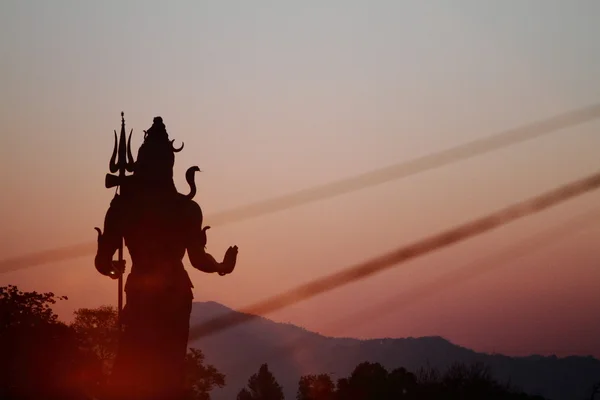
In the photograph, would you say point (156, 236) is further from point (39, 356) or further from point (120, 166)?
point (39, 356)

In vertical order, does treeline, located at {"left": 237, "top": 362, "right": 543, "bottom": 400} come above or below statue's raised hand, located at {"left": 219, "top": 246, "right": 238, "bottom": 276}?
above

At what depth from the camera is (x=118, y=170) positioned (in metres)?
18.9

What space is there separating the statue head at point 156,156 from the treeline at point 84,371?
3.78m

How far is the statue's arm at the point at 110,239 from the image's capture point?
1875 cm

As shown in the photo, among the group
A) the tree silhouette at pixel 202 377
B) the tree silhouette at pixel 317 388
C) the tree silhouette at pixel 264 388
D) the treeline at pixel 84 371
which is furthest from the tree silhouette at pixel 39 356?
the tree silhouette at pixel 264 388

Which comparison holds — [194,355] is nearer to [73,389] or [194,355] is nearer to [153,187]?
[73,389]

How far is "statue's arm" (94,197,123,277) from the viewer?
18750 millimetres

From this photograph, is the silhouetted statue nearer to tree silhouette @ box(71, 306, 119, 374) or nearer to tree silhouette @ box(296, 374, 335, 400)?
tree silhouette @ box(71, 306, 119, 374)

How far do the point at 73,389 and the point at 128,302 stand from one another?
2781 centimetres

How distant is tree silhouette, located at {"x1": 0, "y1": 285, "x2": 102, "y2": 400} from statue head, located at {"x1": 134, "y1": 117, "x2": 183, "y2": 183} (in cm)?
2260

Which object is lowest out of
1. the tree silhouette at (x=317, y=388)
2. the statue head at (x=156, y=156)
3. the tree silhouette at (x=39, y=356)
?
the statue head at (x=156, y=156)

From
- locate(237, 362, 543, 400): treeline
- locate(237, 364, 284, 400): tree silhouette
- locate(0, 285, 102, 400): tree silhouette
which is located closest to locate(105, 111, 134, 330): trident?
locate(0, 285, 102, 400): tree silhouette

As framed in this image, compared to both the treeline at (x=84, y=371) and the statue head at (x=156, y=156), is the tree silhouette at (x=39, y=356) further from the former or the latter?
the statue head at (x=156, y=156)

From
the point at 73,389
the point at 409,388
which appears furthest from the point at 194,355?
the point at 73,389
